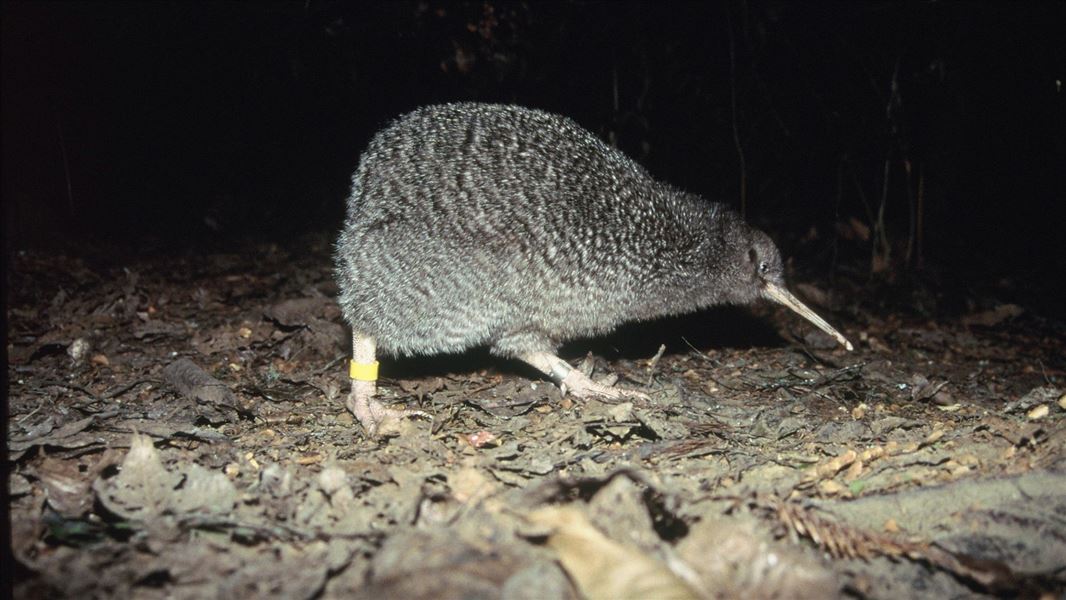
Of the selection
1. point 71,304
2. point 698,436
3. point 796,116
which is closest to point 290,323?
point 71,304

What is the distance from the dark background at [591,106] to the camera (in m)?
7.48

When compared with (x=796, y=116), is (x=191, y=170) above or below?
below

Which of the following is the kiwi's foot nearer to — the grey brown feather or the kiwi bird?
the kiwi bird

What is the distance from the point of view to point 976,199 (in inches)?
395

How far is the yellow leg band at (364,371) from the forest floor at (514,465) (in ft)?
0.77

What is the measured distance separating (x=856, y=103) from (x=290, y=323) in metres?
6.64

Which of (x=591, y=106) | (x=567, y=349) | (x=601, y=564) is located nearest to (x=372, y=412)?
(x=567, y=349)

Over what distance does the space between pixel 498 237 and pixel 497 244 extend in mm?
39

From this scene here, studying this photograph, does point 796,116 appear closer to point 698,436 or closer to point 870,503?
point 698,436

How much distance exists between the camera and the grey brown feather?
4188mm

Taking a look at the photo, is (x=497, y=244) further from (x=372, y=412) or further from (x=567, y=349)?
(x=567, y=349)

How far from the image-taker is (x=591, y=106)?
8.01 meters

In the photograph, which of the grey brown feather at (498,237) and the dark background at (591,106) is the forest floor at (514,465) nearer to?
the grey brown feather at (498,237)

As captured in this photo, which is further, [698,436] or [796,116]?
[796,116]
